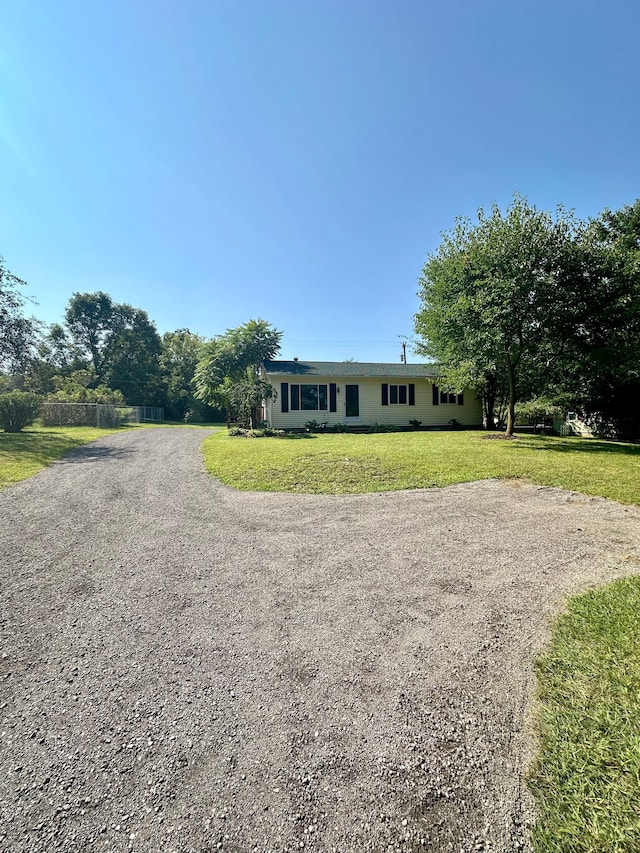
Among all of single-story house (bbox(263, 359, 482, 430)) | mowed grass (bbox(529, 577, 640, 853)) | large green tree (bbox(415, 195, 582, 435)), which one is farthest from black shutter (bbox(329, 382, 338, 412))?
mowed grass (bbox(529, 577, 640, 853))

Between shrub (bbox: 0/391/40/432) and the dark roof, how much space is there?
1091 centimetres

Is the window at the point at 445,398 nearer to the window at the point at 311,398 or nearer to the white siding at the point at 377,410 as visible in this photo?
the white siding at the point at 377,410

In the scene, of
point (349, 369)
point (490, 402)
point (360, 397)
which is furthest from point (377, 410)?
point (490, 402)

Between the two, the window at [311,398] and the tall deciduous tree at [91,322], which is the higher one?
the tall deciduous tree at [91,322]

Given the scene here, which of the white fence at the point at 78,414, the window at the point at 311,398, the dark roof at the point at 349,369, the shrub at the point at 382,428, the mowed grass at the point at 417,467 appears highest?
the dark roof at the point at 349,369

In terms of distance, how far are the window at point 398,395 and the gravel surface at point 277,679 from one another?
1340cm

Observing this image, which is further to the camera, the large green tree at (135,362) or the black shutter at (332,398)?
the large green tree at (135,362)

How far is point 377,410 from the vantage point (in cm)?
1752

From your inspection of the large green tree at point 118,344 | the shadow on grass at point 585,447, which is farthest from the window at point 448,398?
the large green tree at point 118,344

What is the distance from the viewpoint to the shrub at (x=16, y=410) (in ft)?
49.9

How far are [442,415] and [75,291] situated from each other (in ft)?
140

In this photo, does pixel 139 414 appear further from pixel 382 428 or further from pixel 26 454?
pixel 382 428

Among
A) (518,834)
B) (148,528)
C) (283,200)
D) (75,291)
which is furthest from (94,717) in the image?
(75,291)

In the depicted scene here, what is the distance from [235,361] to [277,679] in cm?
1750
